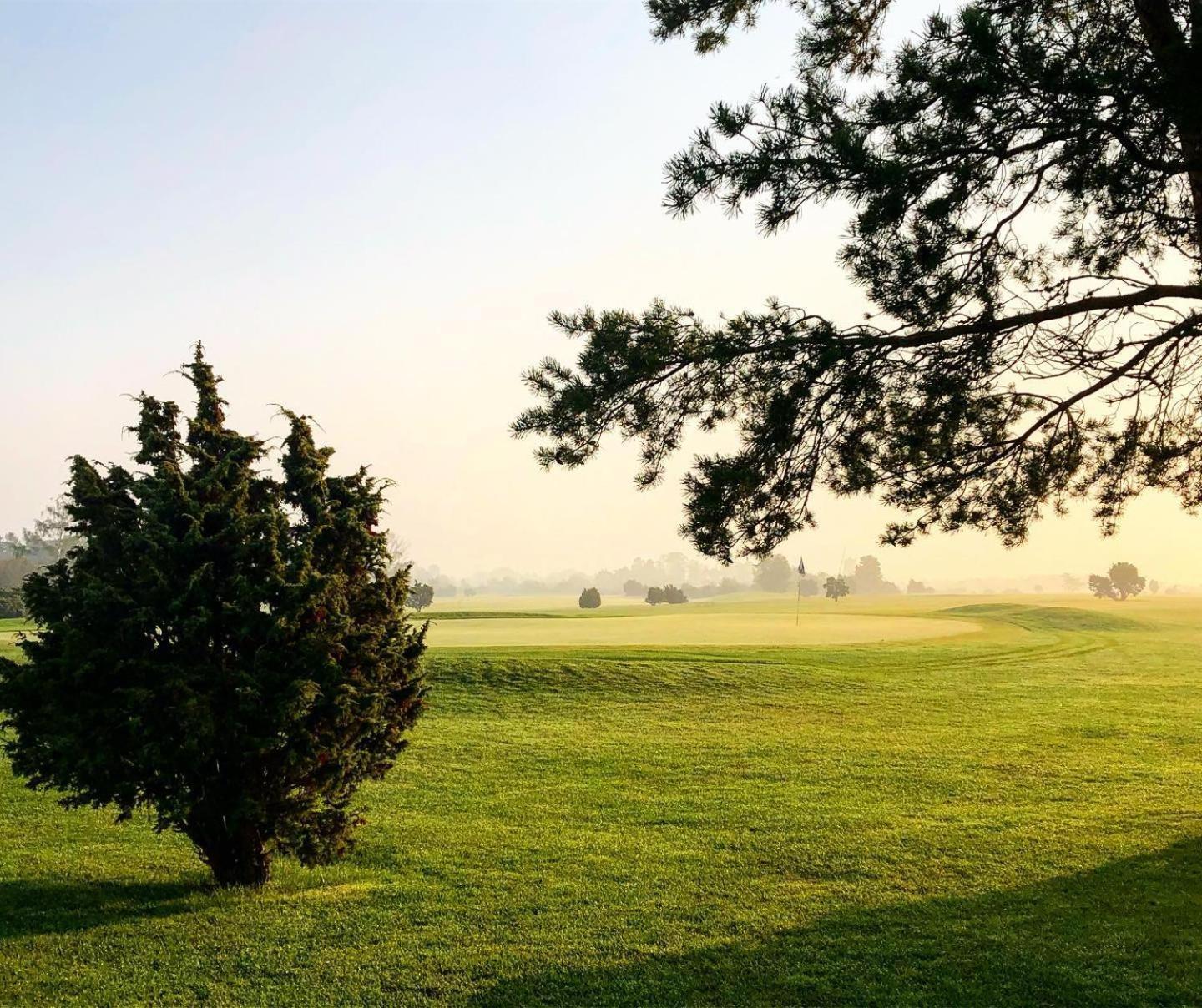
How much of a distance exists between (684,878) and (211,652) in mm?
5159

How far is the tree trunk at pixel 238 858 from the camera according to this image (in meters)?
8.33

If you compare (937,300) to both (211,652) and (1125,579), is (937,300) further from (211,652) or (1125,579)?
(1125,579)

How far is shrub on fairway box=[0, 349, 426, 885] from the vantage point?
7.47 metres

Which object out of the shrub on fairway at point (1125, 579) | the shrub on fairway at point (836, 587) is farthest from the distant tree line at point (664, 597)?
the shrub on fairway at point (1125, 579)

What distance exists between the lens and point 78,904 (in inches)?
317

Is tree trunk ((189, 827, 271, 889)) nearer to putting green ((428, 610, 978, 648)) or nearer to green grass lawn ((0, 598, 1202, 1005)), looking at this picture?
green grass lawn ((0, 598, 1202, 1005))

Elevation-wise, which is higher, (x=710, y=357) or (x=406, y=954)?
(x=710, y=357)

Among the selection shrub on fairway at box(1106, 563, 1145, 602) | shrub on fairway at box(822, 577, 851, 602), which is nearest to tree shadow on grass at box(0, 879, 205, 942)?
shrub on fairway at box(822, 577, 851, 602)

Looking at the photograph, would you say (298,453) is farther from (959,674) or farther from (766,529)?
(959,674)

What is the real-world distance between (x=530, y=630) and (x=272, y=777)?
2394 centimetres

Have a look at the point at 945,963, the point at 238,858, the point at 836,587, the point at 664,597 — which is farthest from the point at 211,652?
the point at 836,587

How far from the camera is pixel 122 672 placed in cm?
762

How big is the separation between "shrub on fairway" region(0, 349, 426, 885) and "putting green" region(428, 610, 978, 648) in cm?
1643

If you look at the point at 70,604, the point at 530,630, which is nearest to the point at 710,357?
the point at 70,604
